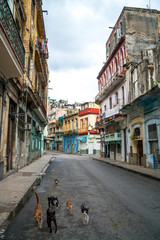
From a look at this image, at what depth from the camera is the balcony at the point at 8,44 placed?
5602 mm

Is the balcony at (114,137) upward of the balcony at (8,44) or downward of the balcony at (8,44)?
downward

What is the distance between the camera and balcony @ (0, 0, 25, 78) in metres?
5.60

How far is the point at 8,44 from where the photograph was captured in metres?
6.00

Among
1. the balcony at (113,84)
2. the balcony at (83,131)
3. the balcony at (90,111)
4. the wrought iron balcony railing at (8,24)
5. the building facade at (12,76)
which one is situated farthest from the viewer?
the balcony at (83,131)

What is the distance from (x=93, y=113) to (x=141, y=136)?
26.5m

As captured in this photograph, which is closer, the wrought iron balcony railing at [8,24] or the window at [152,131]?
the wrought iron balcony railing at [8,24]

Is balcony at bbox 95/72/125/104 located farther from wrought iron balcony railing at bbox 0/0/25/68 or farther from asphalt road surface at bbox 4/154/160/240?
asphalt road surface at bbox 4/154/160/240

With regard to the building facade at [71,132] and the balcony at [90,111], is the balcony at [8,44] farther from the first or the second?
the building facade at [71,132]

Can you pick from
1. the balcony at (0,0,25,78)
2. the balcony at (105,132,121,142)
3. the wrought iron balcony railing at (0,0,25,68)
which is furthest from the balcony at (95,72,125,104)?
the wrought iron balcony railing at (0,0,25,68)

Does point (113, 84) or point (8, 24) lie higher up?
point (113, 84)

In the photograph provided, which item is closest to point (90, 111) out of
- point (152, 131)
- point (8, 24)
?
point (152, 131)

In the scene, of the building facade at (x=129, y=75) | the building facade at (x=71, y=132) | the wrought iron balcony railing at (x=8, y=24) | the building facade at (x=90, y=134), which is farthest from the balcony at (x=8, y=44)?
the building facade at (x=71, y=132)

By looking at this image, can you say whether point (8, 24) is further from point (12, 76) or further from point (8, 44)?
point (12, 76)

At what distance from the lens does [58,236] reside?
3244 mm
